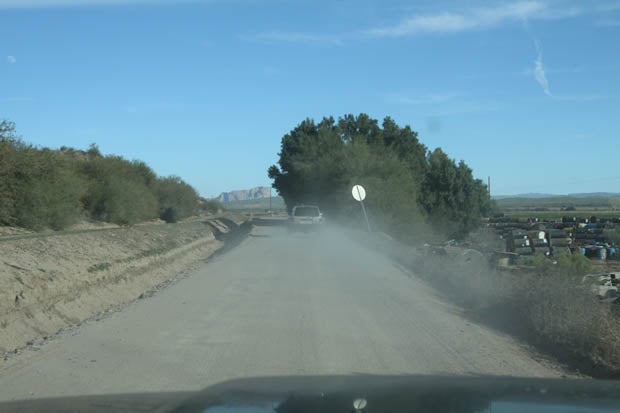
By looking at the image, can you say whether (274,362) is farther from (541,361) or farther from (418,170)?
(418,170)

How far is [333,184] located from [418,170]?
2466 centimetres

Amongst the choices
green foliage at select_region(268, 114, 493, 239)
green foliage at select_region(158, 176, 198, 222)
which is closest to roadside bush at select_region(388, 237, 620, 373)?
green foliage at select_region(268, 114, 493, 239)

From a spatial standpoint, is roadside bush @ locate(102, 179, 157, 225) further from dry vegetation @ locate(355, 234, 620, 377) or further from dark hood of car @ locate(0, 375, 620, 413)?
dark hood of car @ locate(0, 375, 620, 413)

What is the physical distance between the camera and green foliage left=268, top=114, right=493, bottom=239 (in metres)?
49.2

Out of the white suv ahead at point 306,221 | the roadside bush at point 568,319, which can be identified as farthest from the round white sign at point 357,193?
the roadside bush at point 568,319

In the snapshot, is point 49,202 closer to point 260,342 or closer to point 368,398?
point 260,342

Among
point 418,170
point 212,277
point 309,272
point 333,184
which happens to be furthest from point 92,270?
point 418,170

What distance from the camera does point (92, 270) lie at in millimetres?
17359

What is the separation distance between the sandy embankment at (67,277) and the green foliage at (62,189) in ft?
14.6

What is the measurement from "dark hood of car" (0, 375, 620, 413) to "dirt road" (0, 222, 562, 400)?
59 cm

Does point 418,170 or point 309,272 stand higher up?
point 418,170

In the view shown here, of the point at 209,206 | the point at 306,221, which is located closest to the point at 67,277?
the point at 306,221

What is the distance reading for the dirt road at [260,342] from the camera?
840 centimetres

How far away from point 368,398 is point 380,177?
45.9 meters
